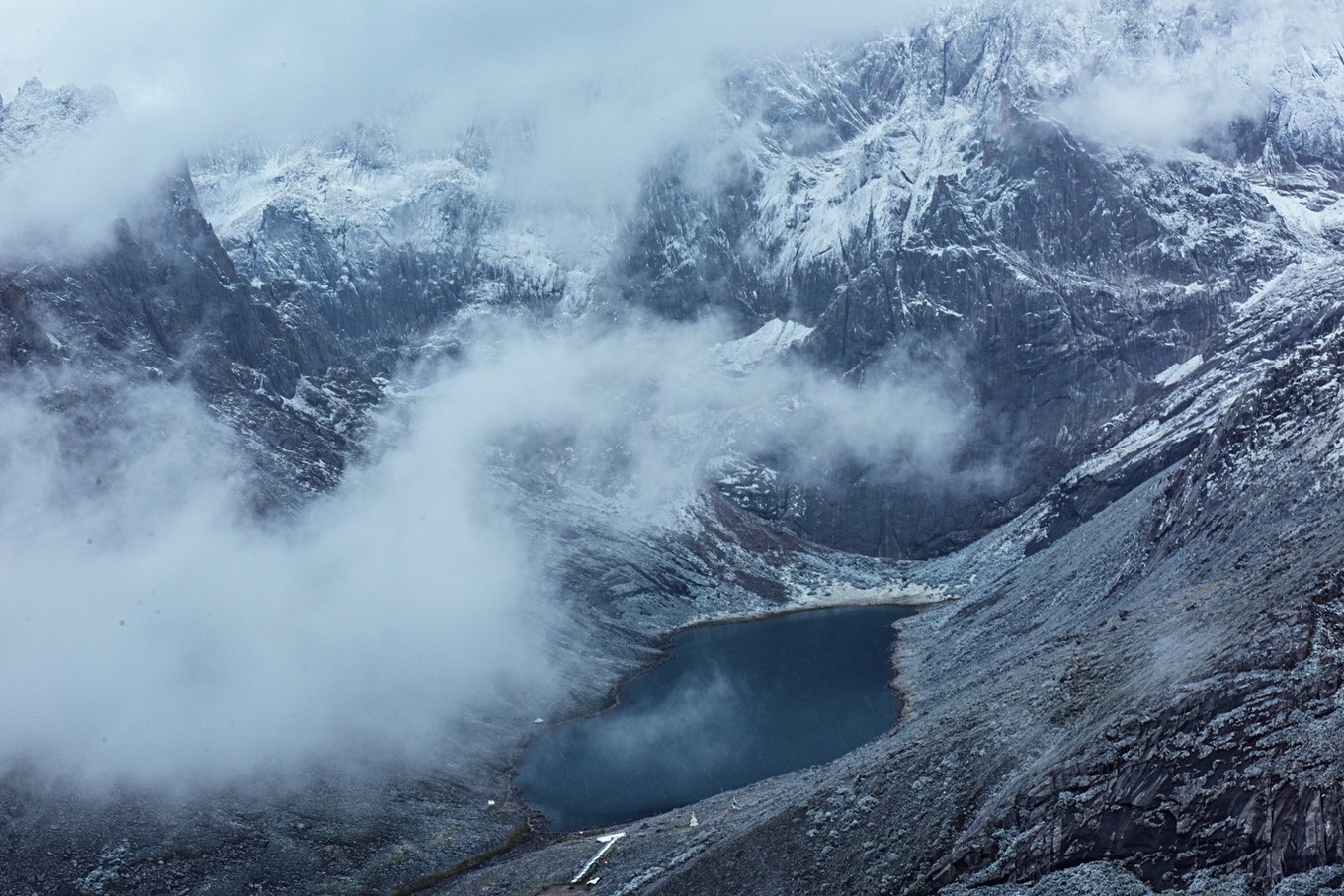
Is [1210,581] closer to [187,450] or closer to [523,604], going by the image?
[523,604]

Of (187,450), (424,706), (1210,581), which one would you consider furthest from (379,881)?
(187,450)

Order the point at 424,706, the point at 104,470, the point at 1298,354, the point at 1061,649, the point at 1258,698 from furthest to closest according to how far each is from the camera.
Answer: the point at 104,470
the point at 424,706
the point at 1298,354
the point at 1061,649
the point at 1258,698

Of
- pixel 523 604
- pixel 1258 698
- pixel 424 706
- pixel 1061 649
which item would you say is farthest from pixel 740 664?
pixel 1258 698

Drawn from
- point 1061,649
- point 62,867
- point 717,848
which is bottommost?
point 717,848

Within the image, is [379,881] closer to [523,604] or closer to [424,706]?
[424,706]

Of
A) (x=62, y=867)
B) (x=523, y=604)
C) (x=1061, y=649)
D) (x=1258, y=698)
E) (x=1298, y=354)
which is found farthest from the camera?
(x=523, y=604)

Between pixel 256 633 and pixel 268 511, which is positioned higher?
pixel 268 511

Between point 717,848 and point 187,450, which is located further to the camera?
point 187,450

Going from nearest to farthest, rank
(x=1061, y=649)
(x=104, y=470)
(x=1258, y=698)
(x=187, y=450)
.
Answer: (x=1258, y=698), (x=1061, y=649), (x=104, y=470), (x=187, y=450)

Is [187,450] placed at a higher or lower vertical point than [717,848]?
higher
